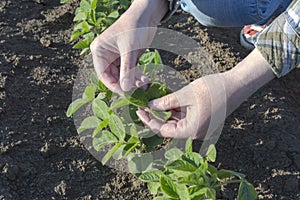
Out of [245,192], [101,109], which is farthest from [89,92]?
[245,192]

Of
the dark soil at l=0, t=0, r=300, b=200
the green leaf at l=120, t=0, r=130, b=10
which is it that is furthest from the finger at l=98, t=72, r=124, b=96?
the green leaf at l=120, t=0, r=130, b=10

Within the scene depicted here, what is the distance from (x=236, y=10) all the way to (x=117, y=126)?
0.74 m

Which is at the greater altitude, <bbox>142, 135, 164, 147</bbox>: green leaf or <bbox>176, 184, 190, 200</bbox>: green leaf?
<bbox>176, 184, 190, 200</bbox>: green leaf

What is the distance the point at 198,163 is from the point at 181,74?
0.88 meters

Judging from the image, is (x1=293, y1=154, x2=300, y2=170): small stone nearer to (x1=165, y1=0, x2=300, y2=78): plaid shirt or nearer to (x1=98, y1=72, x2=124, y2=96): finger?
Result: (x1=165, y1=0, x2=300, y2=78): plaid shirt

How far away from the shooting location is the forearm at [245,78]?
1.77 m

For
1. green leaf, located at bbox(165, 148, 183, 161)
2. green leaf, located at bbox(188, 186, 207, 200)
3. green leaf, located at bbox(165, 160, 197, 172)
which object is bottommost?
green leaf, located at bbox(165, 148, 183, 161)

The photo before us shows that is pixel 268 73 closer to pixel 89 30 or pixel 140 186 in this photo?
pixel 140 186

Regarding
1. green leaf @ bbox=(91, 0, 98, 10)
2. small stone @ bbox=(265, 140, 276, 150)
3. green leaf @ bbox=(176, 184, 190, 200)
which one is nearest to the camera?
green leaf @ bbox=(176, 184, 190, 200)

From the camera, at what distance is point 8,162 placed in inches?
85.8

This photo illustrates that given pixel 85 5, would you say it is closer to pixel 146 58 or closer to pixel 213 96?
pixel 146 58

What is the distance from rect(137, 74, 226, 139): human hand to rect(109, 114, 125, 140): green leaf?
106 millimetres

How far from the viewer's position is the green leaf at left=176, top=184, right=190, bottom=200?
66.2 inches

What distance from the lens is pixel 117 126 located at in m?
1.95
